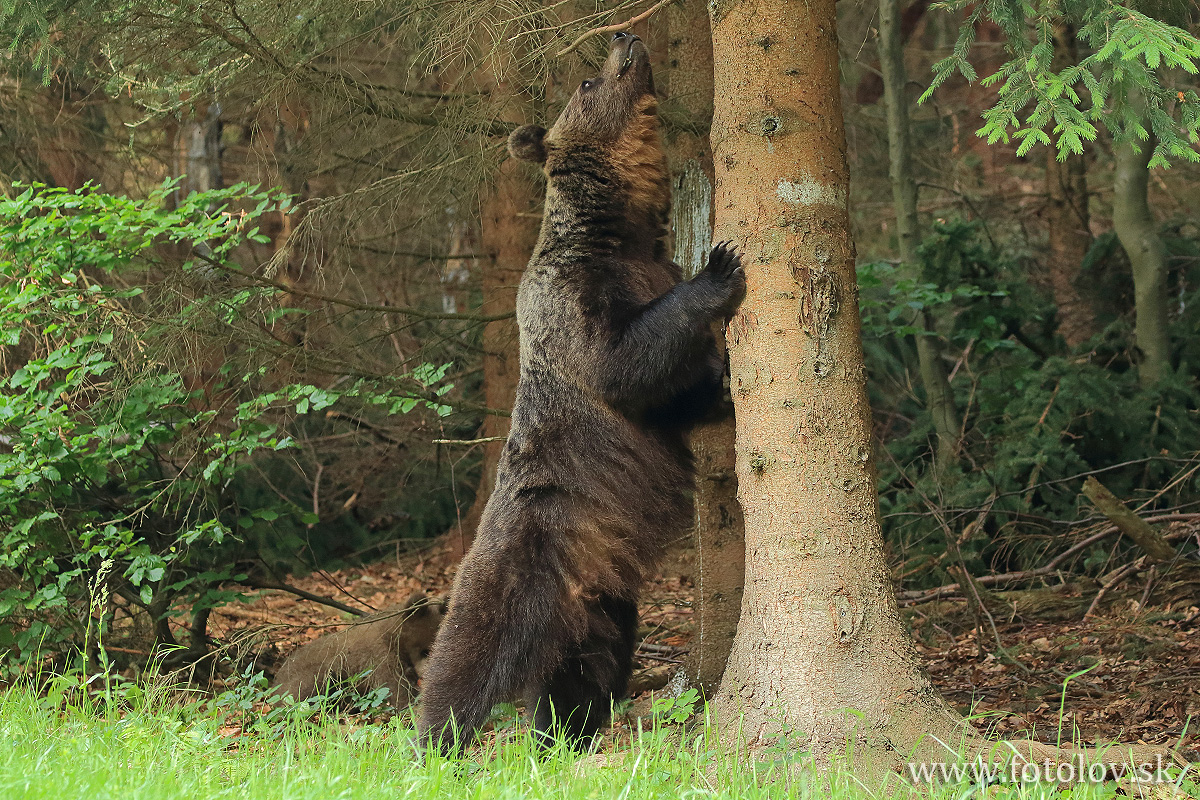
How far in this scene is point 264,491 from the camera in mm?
10711

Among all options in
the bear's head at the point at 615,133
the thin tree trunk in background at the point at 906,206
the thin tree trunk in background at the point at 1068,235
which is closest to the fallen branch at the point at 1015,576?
the thin tree trunk in background at the point at 906,206

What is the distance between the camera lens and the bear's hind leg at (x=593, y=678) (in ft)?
17.4

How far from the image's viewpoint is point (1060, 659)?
20.9ft

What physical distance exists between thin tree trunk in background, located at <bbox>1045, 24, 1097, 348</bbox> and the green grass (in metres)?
7.11

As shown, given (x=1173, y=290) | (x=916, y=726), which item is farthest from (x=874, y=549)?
(x=1173, y=290)

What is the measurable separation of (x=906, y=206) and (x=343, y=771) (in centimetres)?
741

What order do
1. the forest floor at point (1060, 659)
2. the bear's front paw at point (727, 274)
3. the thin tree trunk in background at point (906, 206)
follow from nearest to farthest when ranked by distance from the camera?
the bear's front paw at point (727, 274), the forest floor at point (1060, 659), the thin tree trunk in background at point (906, 206)

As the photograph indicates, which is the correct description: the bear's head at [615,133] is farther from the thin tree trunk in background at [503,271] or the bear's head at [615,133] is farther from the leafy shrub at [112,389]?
the thin tree trunk in background at [503,271]

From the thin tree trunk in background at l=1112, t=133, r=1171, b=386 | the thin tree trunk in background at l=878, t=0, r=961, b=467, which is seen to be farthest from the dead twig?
the thin tree trunk in background at l=1112, t=133, r=1171, b=386

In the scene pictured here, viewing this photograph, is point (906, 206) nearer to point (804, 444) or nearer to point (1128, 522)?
point (1128, 522)

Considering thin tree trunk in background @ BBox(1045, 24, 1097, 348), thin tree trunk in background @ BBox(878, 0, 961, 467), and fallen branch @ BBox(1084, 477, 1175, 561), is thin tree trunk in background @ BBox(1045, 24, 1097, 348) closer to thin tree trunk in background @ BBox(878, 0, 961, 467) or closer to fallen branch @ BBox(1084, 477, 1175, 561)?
thin tree trunk in background @ BBox(878, 0, 961, 467)

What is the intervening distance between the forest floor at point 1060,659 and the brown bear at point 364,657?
0.28 meters

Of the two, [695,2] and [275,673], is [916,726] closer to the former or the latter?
[695,2]

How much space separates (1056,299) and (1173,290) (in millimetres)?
1028
